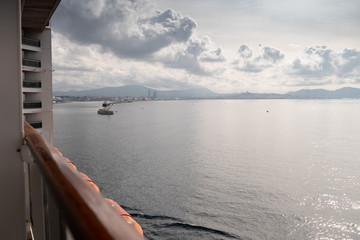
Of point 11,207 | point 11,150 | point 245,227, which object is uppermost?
point 11,150

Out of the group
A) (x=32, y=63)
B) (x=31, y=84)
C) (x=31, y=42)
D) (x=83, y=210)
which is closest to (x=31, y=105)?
(x=31, y=84)

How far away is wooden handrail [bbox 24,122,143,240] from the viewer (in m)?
0.52

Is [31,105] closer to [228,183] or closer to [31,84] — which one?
[31,84]

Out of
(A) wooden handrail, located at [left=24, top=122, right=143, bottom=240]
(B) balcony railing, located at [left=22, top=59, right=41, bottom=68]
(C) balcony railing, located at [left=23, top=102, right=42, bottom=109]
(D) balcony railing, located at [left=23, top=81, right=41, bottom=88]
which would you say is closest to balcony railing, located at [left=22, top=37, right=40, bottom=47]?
(B) balcony railing, located at [left=22, top=59, right=41, bottom=68]

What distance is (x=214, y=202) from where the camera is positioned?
23656 millimetres

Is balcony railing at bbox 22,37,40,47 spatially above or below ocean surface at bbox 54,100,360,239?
above

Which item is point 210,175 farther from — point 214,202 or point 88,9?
point 88,9

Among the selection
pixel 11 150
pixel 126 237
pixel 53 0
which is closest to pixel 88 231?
pixel 126 237

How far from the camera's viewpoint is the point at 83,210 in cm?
Answer: 59

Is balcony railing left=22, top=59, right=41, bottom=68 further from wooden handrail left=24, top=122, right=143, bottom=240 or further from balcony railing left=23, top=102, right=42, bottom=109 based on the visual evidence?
wooden handrail left=24, top=122, right=143, bottom=240

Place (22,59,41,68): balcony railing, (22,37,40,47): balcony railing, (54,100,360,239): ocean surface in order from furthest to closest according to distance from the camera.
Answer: (54,100,360,239): ocean surface
(22,59,41,68): balcony railing
(22,37,40,47): balcony railing

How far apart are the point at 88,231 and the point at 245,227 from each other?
70.4 feet

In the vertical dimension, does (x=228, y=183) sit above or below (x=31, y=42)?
below

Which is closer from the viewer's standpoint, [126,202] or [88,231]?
[88,231]
